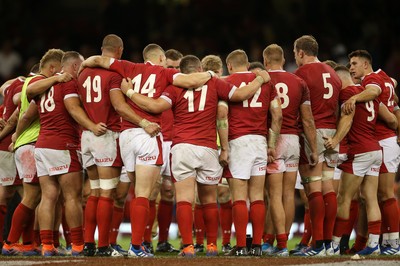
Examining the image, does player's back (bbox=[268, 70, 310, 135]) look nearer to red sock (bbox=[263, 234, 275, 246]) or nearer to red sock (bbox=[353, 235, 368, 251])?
red sock (bbox=[263, 234, 275, 246])

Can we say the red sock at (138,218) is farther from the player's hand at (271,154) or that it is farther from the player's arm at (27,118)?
the player's arm at (27,118)

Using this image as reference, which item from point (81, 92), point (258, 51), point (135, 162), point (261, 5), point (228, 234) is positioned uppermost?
point (261, 5)

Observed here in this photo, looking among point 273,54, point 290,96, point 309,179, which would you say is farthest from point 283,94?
point 309,179

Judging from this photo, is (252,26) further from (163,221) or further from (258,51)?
(163,221)

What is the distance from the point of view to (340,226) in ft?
41.2

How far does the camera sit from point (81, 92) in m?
12.0

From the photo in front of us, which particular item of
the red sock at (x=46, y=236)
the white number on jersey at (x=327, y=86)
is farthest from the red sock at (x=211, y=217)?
the white number on jersey at (x=327, y=86)

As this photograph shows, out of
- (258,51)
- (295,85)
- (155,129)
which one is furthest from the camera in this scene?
(258,51)

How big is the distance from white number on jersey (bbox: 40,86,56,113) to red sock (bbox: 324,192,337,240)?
12.5 ft

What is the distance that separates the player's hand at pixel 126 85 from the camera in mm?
11727

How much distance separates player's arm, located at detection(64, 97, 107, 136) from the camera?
38.7 ft

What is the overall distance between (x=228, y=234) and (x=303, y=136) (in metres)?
1.85

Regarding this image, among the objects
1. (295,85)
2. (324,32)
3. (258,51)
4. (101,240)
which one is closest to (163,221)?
(101,240)

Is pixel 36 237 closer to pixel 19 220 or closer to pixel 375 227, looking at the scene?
pixel 19 220
